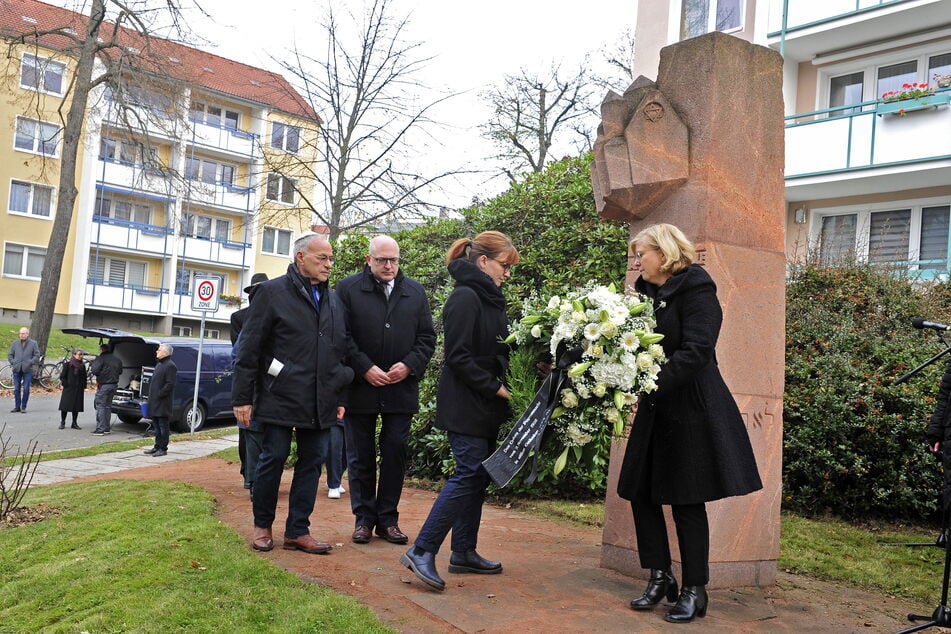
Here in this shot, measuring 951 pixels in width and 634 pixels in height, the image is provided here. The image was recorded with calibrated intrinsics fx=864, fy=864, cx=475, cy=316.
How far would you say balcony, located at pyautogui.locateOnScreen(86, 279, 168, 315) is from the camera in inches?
1636

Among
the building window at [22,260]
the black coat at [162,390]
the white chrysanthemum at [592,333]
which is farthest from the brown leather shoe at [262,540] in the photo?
the building window at [22,260]

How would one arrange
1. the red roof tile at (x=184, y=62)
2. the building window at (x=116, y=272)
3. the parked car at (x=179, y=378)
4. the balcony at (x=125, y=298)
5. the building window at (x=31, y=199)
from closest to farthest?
1. the parked car at (x=179, y=378)
2. the red roof tile at (x=184, y=62)
3. the building window at (x=31, y=199)
4. the balcony at (x=125, y=298)
5. the building window at (x=116, y=272)

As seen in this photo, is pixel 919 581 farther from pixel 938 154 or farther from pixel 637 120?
pixel 938 154

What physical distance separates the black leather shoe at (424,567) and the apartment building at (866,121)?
48.5 feet

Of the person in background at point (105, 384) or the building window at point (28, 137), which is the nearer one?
the person in background at point (105, 384)

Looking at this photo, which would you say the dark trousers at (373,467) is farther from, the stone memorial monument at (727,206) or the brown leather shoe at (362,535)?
the stone memorial monument at (727,206)

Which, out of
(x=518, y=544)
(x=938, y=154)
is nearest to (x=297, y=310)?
(x=518, y=544)

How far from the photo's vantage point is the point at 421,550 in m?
4.82

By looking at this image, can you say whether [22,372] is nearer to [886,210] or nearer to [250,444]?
[250,444]

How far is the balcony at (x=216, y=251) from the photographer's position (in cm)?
4556

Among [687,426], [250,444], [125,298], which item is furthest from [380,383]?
[125,298]

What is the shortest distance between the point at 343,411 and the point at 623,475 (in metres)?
2.25

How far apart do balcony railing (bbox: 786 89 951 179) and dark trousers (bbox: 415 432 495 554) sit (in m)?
15.9

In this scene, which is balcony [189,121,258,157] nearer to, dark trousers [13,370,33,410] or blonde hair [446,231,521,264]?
dark trousers [13,370,33,410]
